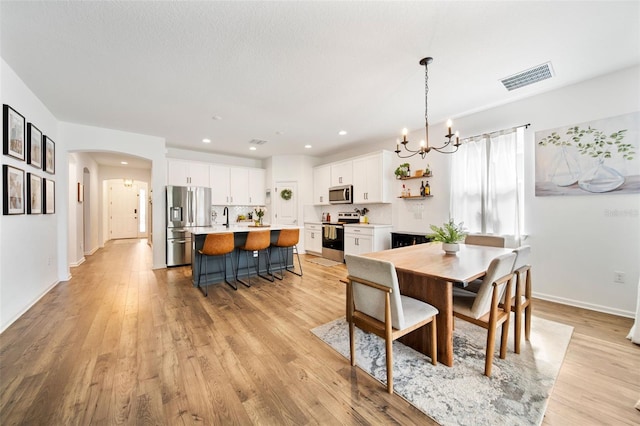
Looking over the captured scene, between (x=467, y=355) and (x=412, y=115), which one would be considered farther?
(x=412, y=115)

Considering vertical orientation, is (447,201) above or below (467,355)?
above

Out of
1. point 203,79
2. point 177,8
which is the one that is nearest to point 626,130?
point 177,8

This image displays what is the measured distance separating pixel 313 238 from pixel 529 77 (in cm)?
505

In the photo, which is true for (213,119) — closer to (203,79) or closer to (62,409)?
(203,79)

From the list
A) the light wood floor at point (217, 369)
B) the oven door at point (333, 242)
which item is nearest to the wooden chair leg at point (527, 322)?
the light wood floor at point (217, 369)

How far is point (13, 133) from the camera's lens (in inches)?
103

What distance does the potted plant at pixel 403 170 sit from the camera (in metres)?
4.88

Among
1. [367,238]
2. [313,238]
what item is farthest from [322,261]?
[367,238]

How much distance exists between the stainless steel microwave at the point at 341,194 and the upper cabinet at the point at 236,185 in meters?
2.10

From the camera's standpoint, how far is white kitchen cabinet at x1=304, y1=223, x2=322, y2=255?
6.40 m

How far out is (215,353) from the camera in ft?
6.82

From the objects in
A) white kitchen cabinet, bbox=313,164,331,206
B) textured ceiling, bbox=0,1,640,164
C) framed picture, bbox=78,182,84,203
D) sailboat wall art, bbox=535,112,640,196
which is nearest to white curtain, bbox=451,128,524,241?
sailboat wall art, bbox=535,112,640,196

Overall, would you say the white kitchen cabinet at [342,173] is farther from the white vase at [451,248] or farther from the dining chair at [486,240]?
the white vase at [451,248]

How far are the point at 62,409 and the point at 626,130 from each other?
5.50 m
